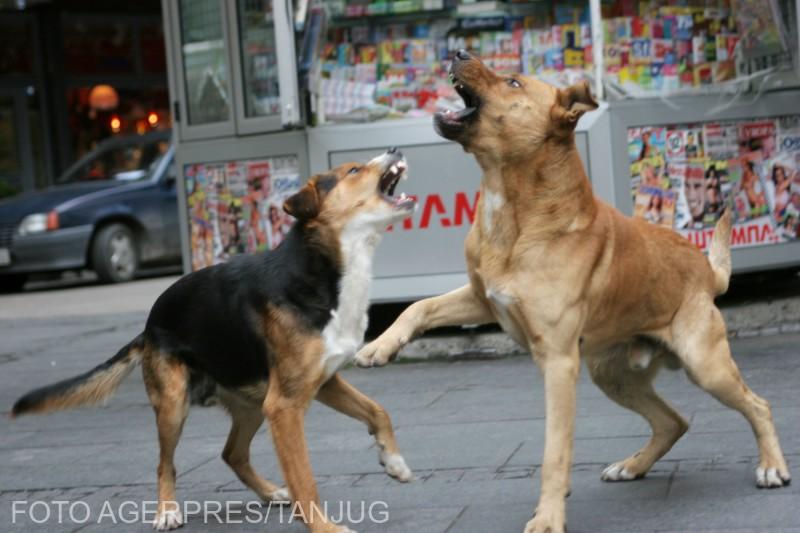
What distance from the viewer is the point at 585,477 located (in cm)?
581

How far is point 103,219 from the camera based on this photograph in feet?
55.9

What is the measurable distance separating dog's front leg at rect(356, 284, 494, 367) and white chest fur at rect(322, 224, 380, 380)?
0.09 metres

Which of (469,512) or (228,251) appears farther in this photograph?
(228,251)

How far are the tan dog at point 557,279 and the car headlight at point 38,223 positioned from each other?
39.8 feet

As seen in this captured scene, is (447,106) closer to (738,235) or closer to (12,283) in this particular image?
(738,235)

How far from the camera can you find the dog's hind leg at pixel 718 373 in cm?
536

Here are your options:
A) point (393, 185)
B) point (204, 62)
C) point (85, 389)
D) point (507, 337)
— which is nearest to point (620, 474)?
point (393, 185)

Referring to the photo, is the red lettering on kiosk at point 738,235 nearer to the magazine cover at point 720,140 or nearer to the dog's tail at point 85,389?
the magazine cover at point 720,140

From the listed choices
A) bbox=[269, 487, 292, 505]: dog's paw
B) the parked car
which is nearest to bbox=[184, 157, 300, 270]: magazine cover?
bbox=[269, 487, 292, 505]: dog's paw

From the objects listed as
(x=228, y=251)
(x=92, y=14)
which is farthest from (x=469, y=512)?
(x=92, y=14)

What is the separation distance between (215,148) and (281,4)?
1516 mm

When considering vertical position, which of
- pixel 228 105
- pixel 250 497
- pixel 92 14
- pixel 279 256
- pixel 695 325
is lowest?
pixel 250 497

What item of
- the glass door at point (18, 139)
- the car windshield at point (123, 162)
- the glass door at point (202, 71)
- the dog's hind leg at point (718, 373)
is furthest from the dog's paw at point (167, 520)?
the glass door at point (18, 139)

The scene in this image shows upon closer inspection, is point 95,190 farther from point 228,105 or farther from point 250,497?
point 250,497
